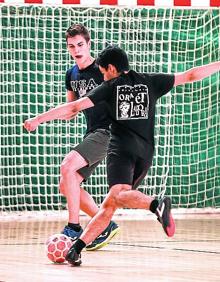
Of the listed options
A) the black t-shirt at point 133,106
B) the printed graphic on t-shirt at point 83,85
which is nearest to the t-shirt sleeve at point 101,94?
the black t-shirt at point 133,106

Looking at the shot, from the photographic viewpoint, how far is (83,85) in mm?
6258

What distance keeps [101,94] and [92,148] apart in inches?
39.1

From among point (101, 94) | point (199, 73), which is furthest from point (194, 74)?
point (101, 94)

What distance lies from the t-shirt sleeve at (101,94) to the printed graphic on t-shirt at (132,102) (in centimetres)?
6

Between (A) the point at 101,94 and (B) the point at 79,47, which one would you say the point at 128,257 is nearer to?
(A) the point at 101,94

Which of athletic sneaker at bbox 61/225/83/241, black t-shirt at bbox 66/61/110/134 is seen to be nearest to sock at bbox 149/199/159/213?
athletic sneaker at bbox 61/225/83/241

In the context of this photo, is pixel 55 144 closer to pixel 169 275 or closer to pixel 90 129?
pixel 90 129

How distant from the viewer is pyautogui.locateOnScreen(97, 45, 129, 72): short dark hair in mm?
5230

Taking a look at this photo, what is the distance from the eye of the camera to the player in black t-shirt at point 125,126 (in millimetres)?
5086

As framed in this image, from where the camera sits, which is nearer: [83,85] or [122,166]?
[122,166]

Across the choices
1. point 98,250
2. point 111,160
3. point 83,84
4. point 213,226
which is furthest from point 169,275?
point 213,226

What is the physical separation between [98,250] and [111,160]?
112cm

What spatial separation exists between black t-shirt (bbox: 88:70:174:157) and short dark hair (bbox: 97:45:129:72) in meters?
0.06

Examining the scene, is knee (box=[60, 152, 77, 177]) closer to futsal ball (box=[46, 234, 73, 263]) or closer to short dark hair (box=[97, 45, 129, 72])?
futsal ball (box=[46, 234, 73, 263])
